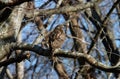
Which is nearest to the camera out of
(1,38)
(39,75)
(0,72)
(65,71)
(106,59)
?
(1,38)

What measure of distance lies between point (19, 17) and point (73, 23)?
424cm

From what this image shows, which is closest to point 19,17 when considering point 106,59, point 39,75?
point 106,59

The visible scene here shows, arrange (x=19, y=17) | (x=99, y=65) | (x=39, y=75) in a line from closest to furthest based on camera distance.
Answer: (x=99, y=65), (x=19, y=17), (x=39, y=75)

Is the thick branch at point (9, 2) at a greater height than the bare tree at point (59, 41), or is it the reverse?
the thick branch at point (9, 2)

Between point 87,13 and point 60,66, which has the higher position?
point 87,13

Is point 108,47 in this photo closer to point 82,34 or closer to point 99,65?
point 82,34

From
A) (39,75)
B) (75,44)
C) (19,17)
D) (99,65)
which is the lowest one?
(39,75)

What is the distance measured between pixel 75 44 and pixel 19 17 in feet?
12.3

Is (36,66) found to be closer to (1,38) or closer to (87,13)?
(87,13)

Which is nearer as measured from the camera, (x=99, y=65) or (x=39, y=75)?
(x=99, y=65)

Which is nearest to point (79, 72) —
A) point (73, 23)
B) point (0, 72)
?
point (0, 72)

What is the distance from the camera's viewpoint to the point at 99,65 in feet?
22.5

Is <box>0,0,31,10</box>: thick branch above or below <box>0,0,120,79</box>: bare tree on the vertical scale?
above

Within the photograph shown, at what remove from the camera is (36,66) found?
38.8 ft
